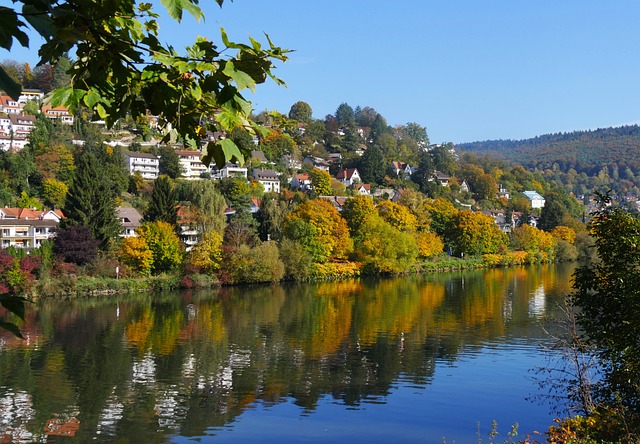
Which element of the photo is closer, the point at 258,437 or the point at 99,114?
the point at 99,114

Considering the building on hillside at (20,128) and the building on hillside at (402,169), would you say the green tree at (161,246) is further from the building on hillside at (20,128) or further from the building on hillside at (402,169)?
the building on hillside at (402,169)

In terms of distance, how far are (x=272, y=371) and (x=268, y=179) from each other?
54.5 m

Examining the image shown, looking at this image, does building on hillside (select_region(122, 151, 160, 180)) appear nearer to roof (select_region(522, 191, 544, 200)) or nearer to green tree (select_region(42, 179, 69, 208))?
green tree (select_region(42, 179, 69, 208))

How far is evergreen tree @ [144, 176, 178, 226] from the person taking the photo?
4525 centimetres

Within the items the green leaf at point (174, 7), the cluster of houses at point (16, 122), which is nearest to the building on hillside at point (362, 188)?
the cluster of houses at point (16, 122)

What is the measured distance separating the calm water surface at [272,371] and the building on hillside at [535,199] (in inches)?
2757

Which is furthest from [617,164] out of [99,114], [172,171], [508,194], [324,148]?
[99,114]

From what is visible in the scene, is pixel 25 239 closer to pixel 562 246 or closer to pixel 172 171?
pixel 172 171

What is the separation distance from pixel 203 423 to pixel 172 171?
55.8m

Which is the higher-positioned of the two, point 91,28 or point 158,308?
point 91,28

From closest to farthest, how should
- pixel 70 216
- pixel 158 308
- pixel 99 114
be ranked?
pixel 99 114 → pixel 158 308 → pixel 70 216

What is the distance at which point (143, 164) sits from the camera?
6700 centimetres

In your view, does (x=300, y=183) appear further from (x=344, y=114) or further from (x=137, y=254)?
(x=344, y=114)

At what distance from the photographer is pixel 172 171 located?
68.1 metres
